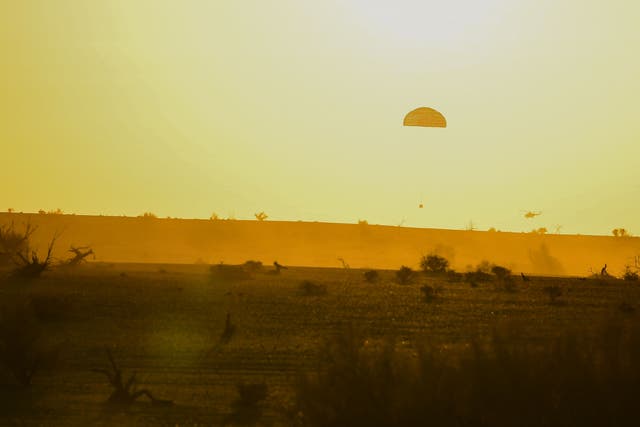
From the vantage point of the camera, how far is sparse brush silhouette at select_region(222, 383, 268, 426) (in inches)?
869

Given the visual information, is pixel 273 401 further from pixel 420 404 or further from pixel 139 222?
pixel 139 222

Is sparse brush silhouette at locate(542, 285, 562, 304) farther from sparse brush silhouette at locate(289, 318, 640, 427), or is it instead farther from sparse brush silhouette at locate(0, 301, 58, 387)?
sparse brush silhouette at locate(289, 318, 640, 427)

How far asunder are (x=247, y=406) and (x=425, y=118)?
192 ft

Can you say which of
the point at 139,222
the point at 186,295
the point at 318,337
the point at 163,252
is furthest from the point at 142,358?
the point at 139,222

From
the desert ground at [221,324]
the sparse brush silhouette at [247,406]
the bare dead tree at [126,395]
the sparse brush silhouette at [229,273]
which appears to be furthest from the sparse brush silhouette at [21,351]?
the sparse brush silhouette at [229,273]

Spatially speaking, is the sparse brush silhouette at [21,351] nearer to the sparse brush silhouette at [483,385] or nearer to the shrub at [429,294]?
the sparse brush silhouette at [483,385]

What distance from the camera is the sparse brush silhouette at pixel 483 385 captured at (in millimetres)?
16281

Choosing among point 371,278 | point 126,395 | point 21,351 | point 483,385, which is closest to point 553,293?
point 371,278

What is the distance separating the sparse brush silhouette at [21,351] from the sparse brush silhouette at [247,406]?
5465 mm

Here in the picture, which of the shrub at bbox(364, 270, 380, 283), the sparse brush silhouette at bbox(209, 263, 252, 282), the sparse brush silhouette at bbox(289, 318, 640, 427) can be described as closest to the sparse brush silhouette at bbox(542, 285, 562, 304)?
the shrub at bbox(364, 270, 380, 283)

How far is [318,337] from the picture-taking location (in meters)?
34.3

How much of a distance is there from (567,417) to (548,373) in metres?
0.85

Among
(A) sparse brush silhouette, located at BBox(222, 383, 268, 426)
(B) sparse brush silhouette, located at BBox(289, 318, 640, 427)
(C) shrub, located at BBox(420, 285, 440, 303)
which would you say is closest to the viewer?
(B) sparse brush silhouette, located at BBox(289, 318, 640, 427)

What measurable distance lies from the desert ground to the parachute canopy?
21752mm
